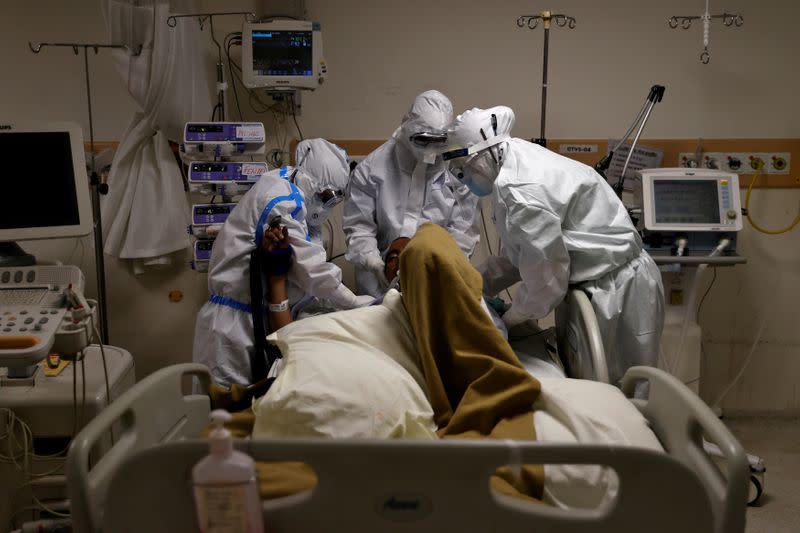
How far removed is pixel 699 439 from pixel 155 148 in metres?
2.63

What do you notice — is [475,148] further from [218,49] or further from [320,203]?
[218,49]

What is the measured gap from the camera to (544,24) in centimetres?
321

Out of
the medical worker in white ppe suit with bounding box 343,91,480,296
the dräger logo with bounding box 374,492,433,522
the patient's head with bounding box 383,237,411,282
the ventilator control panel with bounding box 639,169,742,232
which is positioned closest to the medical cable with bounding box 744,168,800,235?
the ventilator control panel with bounding box 639,169,742,232

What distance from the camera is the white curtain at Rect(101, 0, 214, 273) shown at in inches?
113

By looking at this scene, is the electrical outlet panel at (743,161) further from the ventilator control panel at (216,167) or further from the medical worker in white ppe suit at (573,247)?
the ventilator control panel at (216,167)

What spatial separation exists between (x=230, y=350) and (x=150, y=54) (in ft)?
4.47

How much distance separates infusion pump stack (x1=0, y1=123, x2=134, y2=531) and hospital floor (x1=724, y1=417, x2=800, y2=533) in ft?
8.16

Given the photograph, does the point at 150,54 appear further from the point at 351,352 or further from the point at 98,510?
the point at 98,510

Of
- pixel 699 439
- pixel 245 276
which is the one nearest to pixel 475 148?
pixel 245 276

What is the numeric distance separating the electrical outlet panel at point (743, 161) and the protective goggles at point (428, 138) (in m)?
1.43

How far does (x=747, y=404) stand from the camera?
3732 mm

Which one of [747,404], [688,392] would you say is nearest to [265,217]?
[688,392]

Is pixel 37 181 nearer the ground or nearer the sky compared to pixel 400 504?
nearer the sky

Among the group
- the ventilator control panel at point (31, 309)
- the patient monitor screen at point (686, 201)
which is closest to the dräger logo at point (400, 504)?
the ventilator control panel at point (31, 309)
